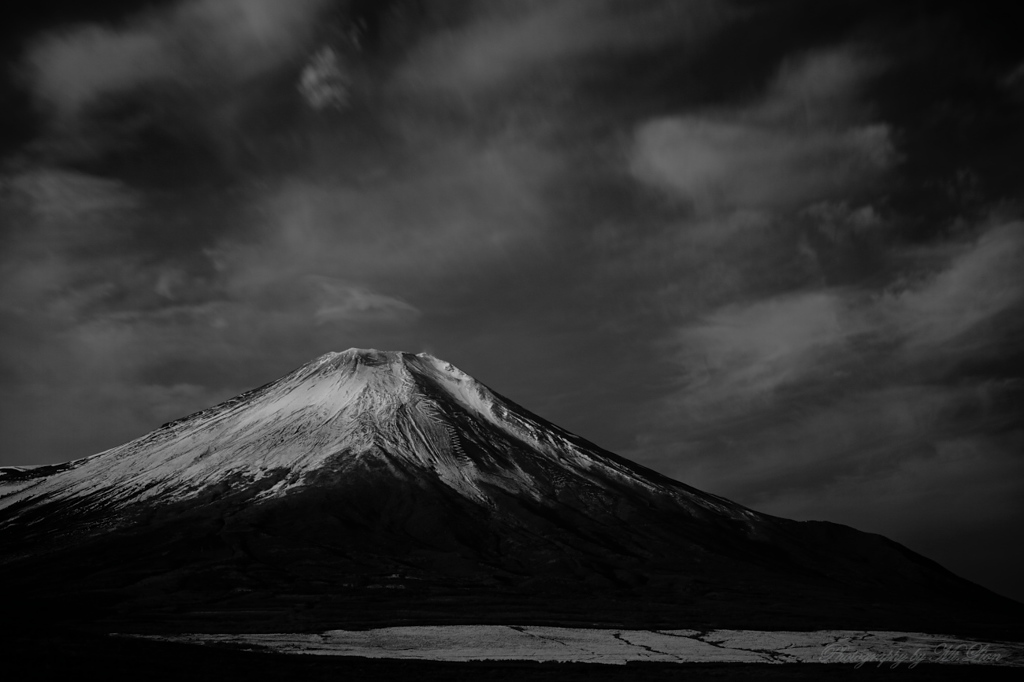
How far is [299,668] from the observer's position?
57.7m

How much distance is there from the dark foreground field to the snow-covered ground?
5.23 m

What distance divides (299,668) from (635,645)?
38898 millimetres

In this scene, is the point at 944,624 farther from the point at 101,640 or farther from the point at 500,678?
the point at 101,640

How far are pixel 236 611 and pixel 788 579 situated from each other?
104630 millimetres

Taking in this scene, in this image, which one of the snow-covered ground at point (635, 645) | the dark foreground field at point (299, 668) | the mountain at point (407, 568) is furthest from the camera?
the mountain at point (407, 568)

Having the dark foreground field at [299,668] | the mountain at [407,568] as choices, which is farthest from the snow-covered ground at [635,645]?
the mountain at [407,568]

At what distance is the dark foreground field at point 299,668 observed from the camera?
50.0 meters

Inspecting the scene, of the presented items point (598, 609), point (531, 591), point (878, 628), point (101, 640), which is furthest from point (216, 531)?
point (878, 628)

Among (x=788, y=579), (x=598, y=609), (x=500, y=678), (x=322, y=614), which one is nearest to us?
(x=500, y=678)

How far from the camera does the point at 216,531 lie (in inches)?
6545

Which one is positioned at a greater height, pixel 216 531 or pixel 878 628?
pixel 216 531

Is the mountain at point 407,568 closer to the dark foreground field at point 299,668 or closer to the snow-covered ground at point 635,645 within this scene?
the snow-covered ground at point 635,645

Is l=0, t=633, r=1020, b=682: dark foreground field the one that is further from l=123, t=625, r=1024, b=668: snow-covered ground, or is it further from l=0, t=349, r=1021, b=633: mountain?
l=0, t=349, r=1021, b=633: mountain

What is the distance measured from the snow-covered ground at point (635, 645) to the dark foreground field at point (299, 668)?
17.1ft
